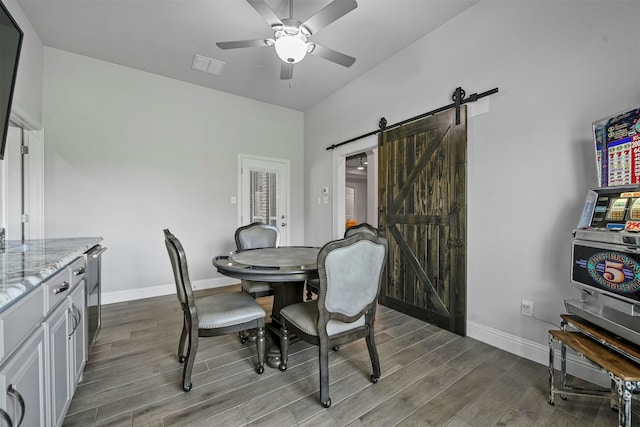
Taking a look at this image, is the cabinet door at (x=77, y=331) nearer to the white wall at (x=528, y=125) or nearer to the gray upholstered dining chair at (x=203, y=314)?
the gray upholstered dining chair at (x=203, y=314)

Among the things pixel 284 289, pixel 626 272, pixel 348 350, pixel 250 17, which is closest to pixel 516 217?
pixel 626 272

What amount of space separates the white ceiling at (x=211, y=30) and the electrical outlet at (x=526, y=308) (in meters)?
2.64

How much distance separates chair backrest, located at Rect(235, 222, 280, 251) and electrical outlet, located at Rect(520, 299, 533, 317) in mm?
2497

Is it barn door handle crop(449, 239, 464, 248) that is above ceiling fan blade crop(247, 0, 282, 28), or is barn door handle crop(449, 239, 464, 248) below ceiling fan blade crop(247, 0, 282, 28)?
below

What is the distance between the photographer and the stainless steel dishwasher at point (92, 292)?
6.28ft

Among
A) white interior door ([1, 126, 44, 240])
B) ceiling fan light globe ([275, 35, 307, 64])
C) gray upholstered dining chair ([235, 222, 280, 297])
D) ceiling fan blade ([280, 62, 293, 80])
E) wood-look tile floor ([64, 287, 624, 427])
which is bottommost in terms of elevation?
wood-look tile floor ([64, 287, 624, 427])

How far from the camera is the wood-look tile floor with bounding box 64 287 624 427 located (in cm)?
150

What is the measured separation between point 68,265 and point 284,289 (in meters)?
1.41

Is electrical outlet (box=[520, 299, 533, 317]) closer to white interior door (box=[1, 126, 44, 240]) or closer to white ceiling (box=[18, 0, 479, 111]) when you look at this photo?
white ceiling (box=[18, 0, 479, 111])

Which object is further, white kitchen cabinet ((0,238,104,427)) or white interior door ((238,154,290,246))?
white interior door ((238,154,290,246))

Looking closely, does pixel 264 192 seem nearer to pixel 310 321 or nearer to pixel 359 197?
pixel 310 321

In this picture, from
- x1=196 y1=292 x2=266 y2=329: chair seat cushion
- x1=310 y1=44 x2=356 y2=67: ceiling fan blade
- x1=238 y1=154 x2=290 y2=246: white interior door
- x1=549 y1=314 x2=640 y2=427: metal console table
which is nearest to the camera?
x1=549 y1=314 x2=640 y2=427: metal console table

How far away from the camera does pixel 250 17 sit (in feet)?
8.50

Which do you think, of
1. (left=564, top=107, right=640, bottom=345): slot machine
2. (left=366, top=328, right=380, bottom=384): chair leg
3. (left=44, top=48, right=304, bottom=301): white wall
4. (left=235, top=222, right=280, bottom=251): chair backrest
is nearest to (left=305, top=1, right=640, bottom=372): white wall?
(left=564, top=107, right=640, bottom=345): slot machine
